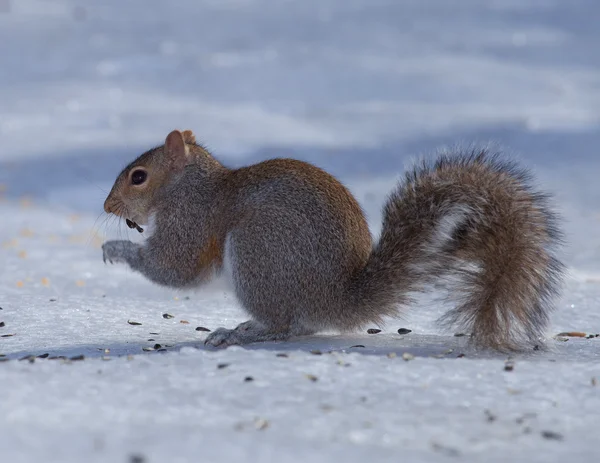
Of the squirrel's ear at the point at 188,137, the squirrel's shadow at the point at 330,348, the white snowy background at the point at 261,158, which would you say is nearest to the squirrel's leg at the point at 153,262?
the white snowy background at the point at 261,158

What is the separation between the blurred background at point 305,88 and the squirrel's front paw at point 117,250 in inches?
107

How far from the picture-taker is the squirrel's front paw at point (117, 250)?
141 inches

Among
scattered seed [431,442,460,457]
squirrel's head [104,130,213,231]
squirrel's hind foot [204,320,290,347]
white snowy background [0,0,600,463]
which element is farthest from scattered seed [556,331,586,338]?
scattered seed [431,442,460,457]

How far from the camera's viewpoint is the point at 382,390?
8.23 ft

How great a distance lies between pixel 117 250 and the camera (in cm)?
359

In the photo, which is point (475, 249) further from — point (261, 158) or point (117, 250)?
point (261, 158)

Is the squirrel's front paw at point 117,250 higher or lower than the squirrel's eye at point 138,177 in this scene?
lower

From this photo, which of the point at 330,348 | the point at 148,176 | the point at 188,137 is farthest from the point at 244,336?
the point at 188,137

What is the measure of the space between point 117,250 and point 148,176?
29 cm

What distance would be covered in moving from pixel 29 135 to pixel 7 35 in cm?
338

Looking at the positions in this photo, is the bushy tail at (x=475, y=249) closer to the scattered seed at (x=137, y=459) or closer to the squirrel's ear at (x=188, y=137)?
the squirrel's ear at (x=188, y=137)

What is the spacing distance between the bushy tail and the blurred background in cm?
239

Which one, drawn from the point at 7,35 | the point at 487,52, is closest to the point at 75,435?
the point at 487,52

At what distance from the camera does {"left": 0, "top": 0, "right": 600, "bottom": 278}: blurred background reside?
7742 millimetres
